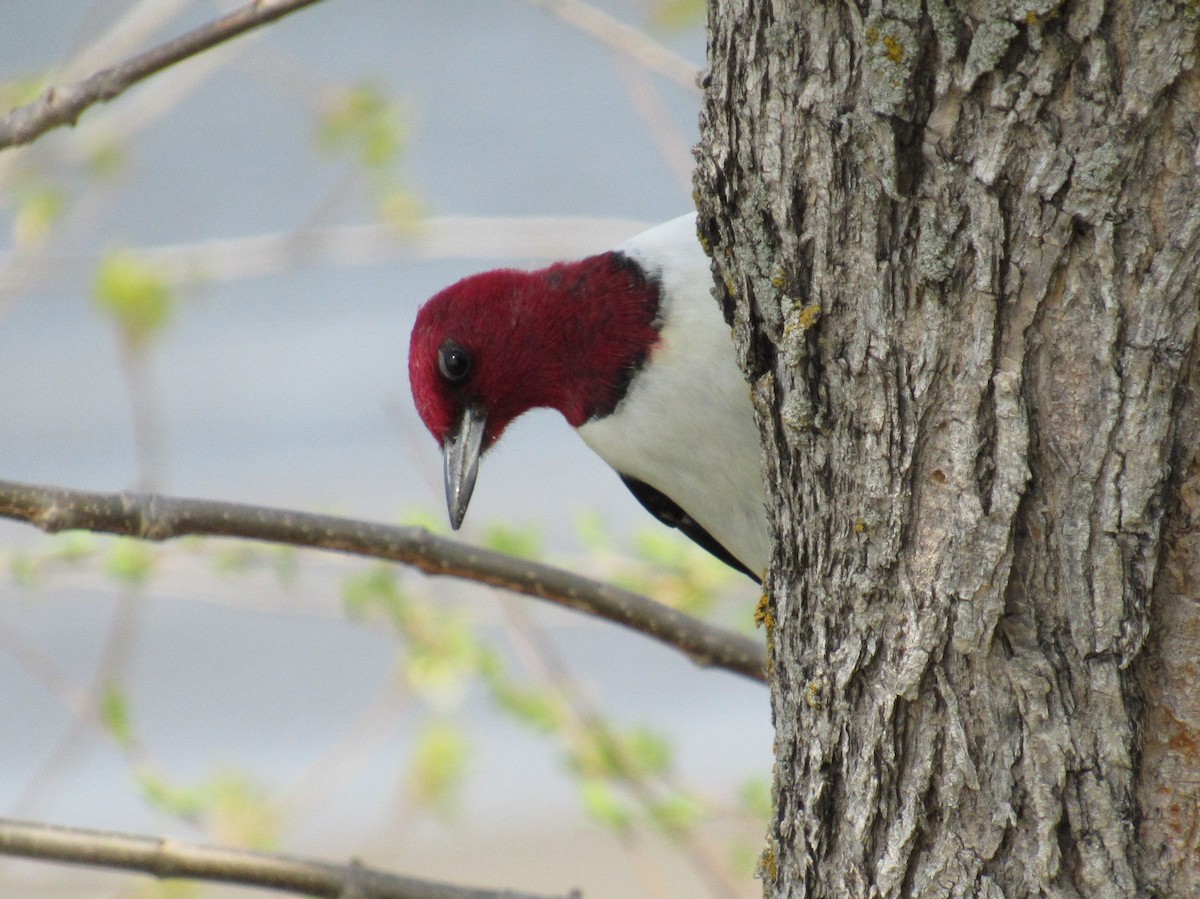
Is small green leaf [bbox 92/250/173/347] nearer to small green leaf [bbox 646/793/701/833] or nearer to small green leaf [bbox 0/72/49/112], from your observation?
small green leaf [bbox 0/72/49/112]

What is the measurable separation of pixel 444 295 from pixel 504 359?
18cm

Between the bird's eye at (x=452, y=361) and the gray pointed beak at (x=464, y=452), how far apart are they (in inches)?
2.8

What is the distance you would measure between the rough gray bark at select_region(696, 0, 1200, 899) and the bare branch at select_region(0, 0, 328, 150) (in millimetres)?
657

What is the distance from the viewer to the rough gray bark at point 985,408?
1.13m

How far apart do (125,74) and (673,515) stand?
1.36 m

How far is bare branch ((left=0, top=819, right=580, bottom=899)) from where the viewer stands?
173cm

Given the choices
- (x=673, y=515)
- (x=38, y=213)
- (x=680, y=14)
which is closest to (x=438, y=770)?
(x=673, y=515)

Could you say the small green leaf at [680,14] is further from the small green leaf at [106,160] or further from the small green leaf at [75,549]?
the small green leaf at [75,549]

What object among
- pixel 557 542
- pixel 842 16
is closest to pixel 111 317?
pixel 842 16

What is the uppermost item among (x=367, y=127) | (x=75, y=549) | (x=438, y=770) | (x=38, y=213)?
(x=367, y=127)

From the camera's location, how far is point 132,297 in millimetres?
3395

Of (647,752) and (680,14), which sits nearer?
(647,752)

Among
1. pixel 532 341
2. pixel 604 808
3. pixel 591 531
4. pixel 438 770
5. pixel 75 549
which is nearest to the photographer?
pixel 532 341

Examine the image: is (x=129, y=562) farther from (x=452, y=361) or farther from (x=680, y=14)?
(x=680, y=14)
